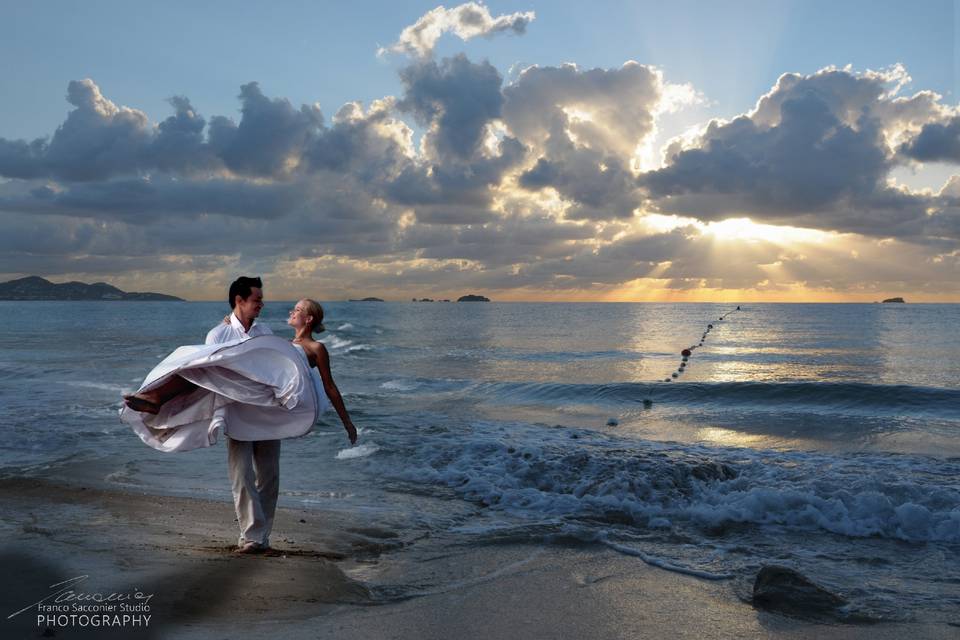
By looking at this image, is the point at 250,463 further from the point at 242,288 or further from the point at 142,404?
the point at 242,288

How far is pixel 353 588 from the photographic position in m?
5.46

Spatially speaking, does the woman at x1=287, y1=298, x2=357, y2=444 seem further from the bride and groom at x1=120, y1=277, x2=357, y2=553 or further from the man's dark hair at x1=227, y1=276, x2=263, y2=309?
the man's dark hair at x1=227, y1=276, x2=263, y2=309

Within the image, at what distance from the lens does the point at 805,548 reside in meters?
7.53

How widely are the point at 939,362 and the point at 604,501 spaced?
32.5m

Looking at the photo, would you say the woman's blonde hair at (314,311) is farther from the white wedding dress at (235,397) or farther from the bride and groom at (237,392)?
the white wedding dress at (235,397)

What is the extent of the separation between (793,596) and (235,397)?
4.59 metres

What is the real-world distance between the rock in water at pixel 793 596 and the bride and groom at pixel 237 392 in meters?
3.74

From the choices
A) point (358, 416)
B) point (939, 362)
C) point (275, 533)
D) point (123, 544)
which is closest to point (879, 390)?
point (939, 362)

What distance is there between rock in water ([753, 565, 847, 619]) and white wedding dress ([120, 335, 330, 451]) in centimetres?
381

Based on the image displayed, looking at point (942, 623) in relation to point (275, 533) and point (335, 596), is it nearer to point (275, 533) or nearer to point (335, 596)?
point (335, 596)

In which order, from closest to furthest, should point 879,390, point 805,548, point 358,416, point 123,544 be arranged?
point 123,544, point 805,548, point 358,416, point 879,390

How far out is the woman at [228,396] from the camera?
5441mm

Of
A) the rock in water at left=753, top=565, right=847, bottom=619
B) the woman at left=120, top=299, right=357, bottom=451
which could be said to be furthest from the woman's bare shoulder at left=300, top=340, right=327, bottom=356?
the rock in water at left=753, top=565, right=847, bottom=619

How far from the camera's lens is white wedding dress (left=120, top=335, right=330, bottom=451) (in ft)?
17.9
